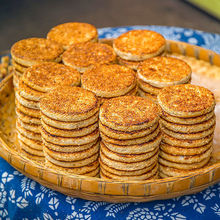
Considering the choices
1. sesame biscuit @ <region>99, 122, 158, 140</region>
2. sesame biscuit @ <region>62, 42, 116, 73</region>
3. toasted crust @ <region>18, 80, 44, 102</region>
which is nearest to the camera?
sesame biscuit @ <region>99, 122, 158, 140</region>

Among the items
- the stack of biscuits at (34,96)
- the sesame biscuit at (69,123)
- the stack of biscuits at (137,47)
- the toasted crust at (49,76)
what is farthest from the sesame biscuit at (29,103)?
the stack of biscuits at (137,47)

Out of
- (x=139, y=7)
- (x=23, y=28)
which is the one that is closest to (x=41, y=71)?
(x=23, y=28)

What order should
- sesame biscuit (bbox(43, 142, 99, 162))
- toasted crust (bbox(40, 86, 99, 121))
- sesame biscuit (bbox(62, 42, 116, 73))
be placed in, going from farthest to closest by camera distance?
sesame biscuit (bbox(62, 42, 116, 73))
sesame biscuit (bbox(43, 142, 99, 162))
toasted crust (bbox(40, 86, 99, 121))

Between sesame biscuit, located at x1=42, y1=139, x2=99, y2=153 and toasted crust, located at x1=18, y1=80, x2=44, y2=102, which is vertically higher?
toasted crust, located at x1=18, y1=80, x2=44, y2=102

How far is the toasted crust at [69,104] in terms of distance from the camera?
7.96 ft

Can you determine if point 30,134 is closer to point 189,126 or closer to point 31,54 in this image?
point 31,54

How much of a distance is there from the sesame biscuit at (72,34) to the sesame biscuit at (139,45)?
40 centimetres

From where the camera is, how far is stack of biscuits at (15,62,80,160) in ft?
9.27

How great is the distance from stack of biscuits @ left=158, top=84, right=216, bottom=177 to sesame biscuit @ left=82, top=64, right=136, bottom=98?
0.35 m

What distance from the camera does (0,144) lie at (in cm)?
274

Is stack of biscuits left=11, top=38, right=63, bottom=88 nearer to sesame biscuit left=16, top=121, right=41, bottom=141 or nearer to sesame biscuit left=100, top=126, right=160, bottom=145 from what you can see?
sesame biscuit left=16, top=121, right=41, bottom=141

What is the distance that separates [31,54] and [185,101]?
5.20ft

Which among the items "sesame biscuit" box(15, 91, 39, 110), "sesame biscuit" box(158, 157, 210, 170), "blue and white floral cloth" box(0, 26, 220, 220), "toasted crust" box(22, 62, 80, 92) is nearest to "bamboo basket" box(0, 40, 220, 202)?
"blue and white floral cloth" box(0, 26, 220, 220)

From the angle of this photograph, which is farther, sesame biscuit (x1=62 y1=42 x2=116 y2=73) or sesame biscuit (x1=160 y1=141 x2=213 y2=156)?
sesame biscuit (x1=62 y1=42 x2=116 y2=73)
